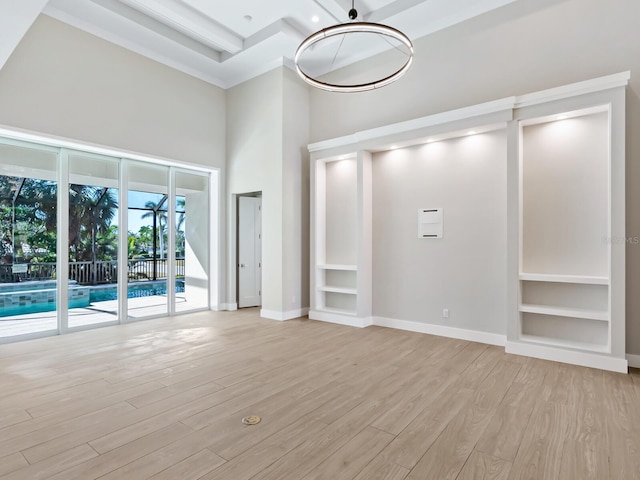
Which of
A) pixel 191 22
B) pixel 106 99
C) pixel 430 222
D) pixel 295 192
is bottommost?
pixel 430 222

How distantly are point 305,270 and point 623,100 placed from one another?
5.39 meters

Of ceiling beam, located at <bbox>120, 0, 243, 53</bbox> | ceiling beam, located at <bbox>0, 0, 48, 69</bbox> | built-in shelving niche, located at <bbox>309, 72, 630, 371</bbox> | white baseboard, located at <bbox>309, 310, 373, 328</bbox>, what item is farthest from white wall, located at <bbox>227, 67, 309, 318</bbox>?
ceiling beam, located at <bbox>0, 0, 48, 69</bbox>

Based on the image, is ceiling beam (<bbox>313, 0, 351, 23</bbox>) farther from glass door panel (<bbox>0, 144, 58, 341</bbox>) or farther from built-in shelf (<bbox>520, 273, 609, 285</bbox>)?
glass door panel (<bbox>0, 144, 58, 341</bbox>)

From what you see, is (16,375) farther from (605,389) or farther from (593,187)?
(593,187)

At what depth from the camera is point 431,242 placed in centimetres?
574

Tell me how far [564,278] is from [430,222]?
1979 mm

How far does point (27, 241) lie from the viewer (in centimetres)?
542

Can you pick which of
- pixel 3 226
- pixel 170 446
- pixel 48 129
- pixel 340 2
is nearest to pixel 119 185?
pixel 48 129

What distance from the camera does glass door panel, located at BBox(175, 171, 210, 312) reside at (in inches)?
287

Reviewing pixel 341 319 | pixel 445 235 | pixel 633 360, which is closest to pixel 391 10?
pixel 445 235

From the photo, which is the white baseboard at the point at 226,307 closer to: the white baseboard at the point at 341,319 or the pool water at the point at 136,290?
the pool water at the point at 136,290

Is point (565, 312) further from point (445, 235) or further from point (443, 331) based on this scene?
point (445, 235)

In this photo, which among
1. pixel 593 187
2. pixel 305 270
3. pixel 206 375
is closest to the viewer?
pixel 206 375

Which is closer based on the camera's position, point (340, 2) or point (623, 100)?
point (623, 100)
